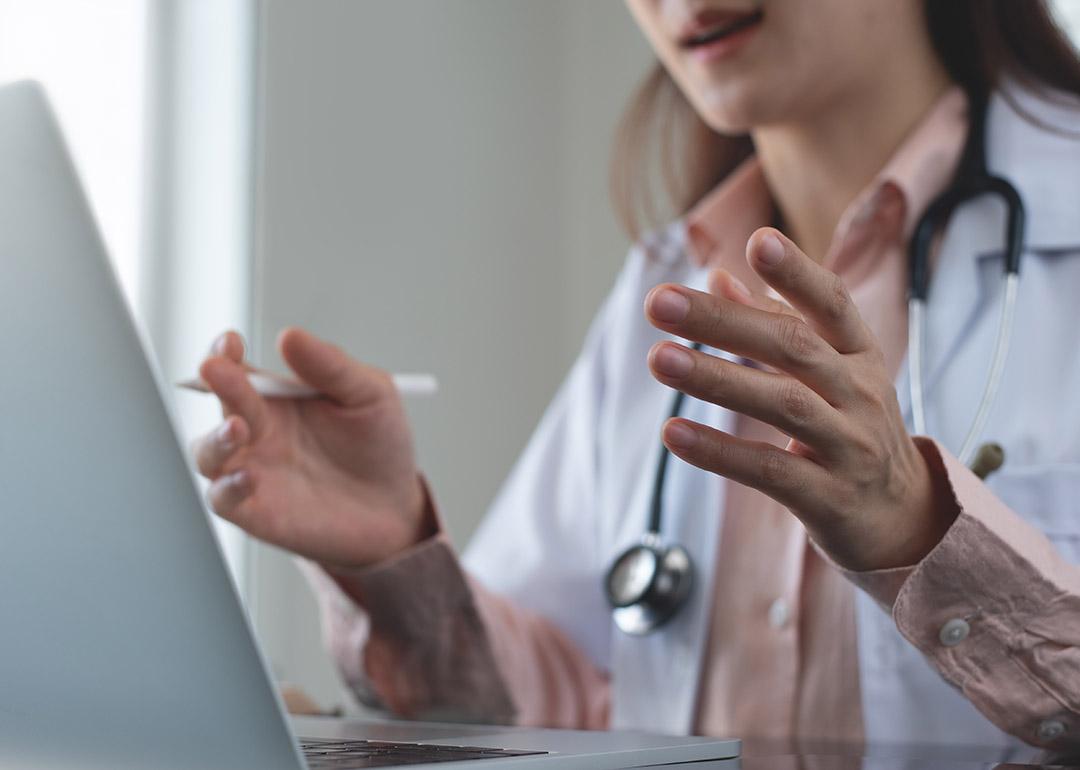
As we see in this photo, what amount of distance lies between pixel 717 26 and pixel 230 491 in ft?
1.78

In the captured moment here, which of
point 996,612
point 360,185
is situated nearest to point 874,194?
Answer: point 996,612

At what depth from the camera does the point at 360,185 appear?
5.65 ft

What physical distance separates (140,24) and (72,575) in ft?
4.64

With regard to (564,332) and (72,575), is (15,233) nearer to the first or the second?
(72,575)

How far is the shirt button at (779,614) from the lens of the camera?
904 mm

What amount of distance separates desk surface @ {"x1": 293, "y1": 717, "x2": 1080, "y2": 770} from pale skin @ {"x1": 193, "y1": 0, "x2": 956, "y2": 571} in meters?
0.09

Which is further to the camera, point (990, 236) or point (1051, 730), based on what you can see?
point (990, 236)

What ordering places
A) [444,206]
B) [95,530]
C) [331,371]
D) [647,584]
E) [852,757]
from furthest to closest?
[444,206]
[647,584]
[331,371]
[852,757]
[95,530]

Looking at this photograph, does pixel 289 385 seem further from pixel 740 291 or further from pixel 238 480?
pixel 740 291

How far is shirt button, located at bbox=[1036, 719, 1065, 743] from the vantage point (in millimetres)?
600

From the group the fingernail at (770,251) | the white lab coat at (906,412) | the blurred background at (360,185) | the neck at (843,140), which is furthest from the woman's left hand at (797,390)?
the blurred background at (360,185)

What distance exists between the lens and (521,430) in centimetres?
200

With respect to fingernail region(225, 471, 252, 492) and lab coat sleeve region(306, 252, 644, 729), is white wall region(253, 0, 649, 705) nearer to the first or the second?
lab coat sleeve region(306, 252, 644, 729)

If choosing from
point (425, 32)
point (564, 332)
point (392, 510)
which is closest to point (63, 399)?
point (392, 510)
